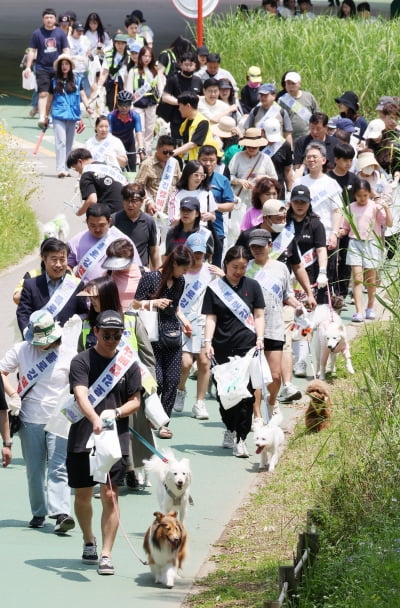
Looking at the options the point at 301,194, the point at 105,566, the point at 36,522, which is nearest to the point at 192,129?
the point at 301,194

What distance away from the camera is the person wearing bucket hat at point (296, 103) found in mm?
19562

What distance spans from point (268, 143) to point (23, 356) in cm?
796

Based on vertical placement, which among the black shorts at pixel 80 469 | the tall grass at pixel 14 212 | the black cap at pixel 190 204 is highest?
the black cap at pixel 190 204

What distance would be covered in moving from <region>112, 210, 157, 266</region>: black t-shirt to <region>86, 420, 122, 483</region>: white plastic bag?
478 cm

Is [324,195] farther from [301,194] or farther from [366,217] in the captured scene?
[301,194]

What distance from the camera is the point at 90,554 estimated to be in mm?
9188

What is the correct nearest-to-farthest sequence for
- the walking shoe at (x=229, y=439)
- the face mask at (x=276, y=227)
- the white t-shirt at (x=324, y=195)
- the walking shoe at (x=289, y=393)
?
the walking shoe at (x=229, y=439), the face mask at (x=276, y=227), the walking shoe at (x=289, y=393), the white t-shirt at (x=324, y=195)

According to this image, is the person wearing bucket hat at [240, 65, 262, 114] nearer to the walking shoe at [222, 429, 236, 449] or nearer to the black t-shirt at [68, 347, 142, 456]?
the walking shoe at [222, 429, 236, 449]

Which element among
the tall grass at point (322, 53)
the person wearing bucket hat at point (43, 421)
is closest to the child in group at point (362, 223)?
the person wearing bucket hat at point (43, 421)

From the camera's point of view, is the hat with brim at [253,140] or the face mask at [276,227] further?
the hat with brim at [253,140]

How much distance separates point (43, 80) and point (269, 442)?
47.5ft

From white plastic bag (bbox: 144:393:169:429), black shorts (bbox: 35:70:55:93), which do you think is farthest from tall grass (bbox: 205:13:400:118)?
white plastic bag (bbox: 144:393:169:429)

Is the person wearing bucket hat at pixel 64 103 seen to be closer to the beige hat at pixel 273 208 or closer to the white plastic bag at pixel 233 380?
the beige hat at pixel 273 208

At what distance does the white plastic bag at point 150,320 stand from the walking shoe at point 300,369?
9.74 feet
